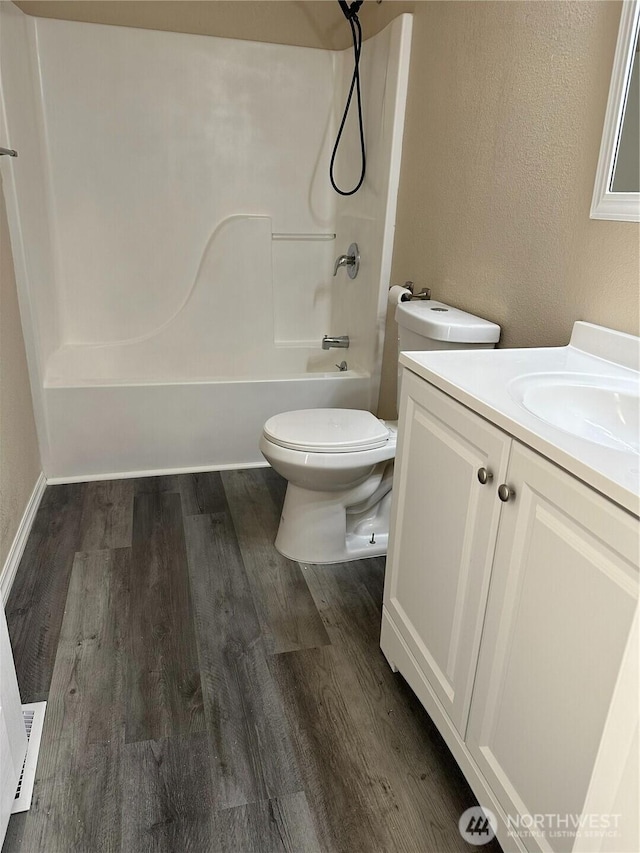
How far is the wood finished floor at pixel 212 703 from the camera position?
123cm

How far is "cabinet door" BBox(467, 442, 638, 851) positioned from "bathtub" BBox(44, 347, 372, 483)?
1.72m

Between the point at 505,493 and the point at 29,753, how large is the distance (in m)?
1.17

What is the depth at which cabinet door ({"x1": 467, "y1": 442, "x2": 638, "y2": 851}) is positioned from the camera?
2.65 feet

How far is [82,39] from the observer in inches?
102

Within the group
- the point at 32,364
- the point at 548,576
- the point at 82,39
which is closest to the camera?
the point at 548,576

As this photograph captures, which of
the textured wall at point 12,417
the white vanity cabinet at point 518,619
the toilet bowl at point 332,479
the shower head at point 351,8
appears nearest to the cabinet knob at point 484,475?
the white vanity cabinet at point 518,619

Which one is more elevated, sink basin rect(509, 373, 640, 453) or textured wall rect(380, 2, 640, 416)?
textured wall rect(380, 2, 640, 416)

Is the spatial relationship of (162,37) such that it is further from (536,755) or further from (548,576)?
(536,755)

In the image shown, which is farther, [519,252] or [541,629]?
[519,252]

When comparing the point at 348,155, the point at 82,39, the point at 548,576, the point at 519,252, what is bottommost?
the point at 548,576

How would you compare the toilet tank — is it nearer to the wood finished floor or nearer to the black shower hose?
the wood finished floor

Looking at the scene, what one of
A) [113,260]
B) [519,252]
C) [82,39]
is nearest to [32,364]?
[113,260]

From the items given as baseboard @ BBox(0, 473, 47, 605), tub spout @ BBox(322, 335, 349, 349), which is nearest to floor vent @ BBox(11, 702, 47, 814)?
baseboard @ BBox(0, 473, 47, 605)

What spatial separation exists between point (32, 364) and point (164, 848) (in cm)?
181
